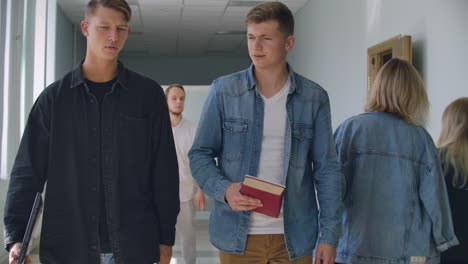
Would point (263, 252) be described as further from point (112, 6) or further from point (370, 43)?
point (370, 43)

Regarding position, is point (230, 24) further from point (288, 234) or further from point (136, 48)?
point (288, 234)

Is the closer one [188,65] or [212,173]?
A: [212,173]

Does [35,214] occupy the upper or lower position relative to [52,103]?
lower

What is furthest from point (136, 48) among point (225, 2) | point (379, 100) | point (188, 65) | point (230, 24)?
point (379, 100)

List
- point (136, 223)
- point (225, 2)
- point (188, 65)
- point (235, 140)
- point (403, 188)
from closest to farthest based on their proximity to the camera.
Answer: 1. point (136, 223)
2. point (235, 140)
3. point (403, 188)
4. point (225, 2)
5. point (188, 65)

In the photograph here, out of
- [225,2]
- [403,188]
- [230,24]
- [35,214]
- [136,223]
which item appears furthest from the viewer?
[230,24]

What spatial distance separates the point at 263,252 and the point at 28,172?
31.7 inches

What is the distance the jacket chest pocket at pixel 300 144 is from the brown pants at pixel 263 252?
0.26 m

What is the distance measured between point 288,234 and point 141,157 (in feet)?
1.80

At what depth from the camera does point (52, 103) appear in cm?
183

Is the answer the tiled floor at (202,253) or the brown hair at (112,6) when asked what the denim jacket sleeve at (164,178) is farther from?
the tiled floor at (202,253)

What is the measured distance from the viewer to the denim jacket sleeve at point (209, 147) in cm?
192

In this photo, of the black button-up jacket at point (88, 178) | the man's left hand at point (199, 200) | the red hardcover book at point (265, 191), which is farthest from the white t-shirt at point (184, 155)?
the red hardcover book at point (265, 191)

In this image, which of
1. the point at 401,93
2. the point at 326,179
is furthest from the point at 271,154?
the point at 401,93
